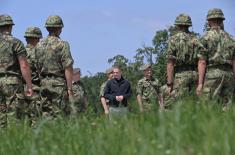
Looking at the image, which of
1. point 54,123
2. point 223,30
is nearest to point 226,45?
point 223,30

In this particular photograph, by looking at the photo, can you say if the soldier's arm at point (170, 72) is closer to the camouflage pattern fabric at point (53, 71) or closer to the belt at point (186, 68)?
the belt at point (186, 68)

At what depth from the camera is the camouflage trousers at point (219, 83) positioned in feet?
33.5

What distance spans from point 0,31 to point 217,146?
24.9ft

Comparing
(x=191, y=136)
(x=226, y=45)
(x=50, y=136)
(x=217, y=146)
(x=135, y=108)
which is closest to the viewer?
(x=217, y=146)

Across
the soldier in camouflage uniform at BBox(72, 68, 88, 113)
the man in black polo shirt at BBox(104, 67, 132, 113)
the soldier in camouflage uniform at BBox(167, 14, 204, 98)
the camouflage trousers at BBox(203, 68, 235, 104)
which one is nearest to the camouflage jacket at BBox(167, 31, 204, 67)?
the soldier in camouflage uniform at BBox(167, 14, 204, 98)

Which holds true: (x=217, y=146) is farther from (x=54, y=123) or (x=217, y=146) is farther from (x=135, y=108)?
(x=54, y=123)

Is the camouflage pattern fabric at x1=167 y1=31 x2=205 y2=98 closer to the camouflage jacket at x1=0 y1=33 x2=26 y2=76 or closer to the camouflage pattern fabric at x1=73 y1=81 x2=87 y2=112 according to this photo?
the camouflage jacket at x1=0 y1=33 x2=26 y2=76

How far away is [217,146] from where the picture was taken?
3418 mm

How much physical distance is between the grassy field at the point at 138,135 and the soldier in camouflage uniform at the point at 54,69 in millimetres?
4582

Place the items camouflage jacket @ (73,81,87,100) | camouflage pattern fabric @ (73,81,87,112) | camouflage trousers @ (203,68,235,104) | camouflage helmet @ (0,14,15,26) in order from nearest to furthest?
camouflage trousers @ (203,68,235,104) → camouflage helmet @ (0,14,15,26) → camouflage pattern fabric @ (73,81,87,112) → camouflage jacket @ (73,81,87,100)

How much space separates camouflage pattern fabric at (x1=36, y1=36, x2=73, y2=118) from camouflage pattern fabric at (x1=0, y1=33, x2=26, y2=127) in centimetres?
55

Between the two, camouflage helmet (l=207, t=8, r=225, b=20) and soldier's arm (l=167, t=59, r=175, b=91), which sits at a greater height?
camouflage helmet (l=207, t=8, r=225, b=20)

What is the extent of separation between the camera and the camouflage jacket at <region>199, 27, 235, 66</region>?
33.6 feet

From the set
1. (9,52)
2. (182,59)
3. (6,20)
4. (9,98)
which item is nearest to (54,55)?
(9,52)
